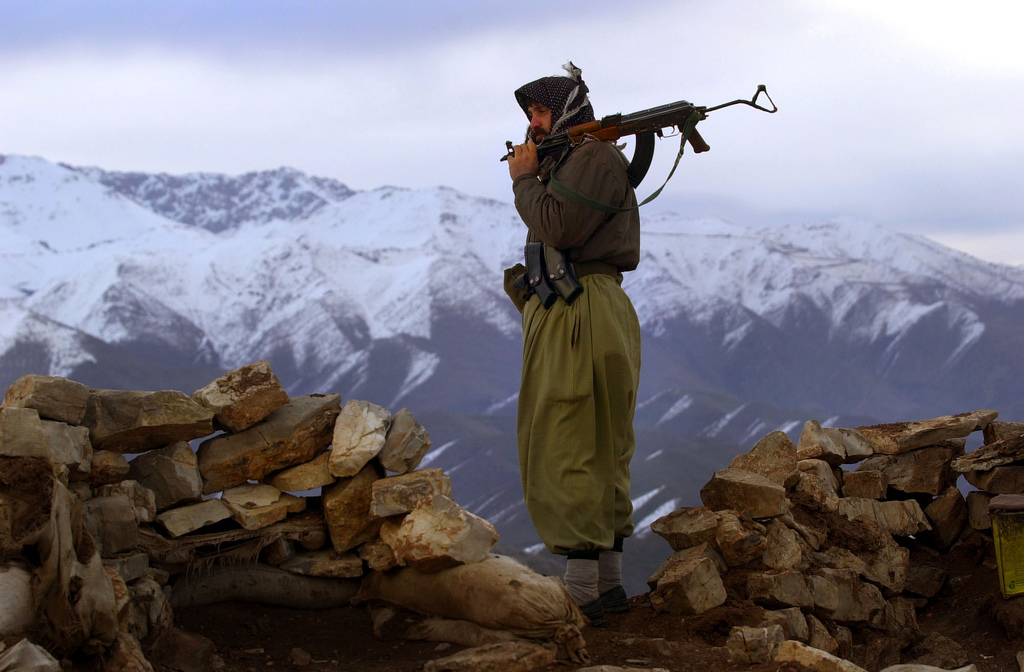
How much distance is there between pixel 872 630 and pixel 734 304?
13280 millimetres

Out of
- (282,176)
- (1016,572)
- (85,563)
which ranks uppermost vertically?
(282,176)

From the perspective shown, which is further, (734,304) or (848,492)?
(734,304)

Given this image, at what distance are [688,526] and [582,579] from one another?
860 millimetres

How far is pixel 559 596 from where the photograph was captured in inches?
133

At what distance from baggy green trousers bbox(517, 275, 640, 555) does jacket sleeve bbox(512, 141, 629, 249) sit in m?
0.25

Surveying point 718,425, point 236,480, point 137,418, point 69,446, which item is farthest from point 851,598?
point 718,425

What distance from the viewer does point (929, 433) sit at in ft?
17.2

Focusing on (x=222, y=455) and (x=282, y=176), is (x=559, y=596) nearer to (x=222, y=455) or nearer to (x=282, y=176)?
(x=222, y=455)

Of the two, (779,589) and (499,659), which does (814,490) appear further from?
(499,659)

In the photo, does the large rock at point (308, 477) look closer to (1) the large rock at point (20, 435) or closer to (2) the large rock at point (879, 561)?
(1) the large rock at point (20, 435)

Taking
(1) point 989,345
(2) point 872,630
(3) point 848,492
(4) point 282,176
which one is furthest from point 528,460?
(4) point 282,176

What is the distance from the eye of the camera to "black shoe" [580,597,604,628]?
3668mm

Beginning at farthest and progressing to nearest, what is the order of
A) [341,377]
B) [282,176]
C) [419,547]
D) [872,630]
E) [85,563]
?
[282,176], [341,377], [872,630], [419,547], [85,563]

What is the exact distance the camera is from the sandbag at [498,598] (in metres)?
3.30
